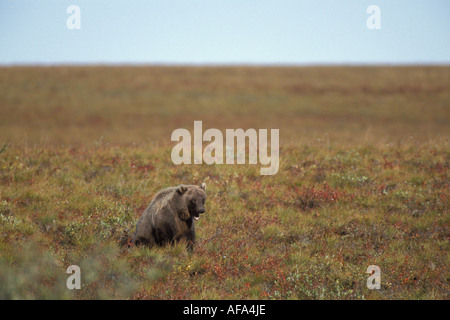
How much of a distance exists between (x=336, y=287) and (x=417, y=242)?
3109 millimetres

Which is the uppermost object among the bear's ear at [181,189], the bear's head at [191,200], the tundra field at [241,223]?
the bear's ear at [181,189]

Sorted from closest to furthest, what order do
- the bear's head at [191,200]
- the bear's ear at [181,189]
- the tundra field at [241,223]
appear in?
the tundra field at [241,223] → the bear's head at [191,200] → the bear's ear at [181,189]

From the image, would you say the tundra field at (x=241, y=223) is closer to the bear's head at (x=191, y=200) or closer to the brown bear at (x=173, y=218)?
the brown bear at (x=173, y=218)

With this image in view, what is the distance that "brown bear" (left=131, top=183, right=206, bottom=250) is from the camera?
26.6 feet

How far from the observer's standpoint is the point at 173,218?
8156 millimetres

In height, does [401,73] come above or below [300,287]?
above

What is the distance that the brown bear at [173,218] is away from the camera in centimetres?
812

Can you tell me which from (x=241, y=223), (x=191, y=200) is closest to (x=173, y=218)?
Result: (x=191, y=200)

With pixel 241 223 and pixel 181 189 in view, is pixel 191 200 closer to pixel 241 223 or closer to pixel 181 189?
pixel 181 189

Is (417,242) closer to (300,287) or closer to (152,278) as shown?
(300,287)

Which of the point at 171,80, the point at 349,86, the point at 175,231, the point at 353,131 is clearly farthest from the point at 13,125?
the point at 349,86

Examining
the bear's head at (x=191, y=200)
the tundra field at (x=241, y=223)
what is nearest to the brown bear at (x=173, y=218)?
the bear's head at (x=191, y=200)
